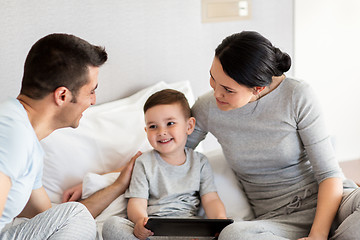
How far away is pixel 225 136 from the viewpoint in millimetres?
1703

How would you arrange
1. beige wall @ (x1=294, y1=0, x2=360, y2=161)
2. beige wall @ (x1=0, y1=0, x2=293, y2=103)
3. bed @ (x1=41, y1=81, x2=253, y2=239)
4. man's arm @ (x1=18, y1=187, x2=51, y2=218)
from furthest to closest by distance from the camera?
beige wall @ (x1=294, y1=0, x2=360, y2=161) → beige wall @ (x1=0, y1=0, x2=293, y2=103) → bed @ (x1=41, y1=81, x2=253, y2=239) → man's arm @ (x1=18, y1=187, x2=51, y2=218)

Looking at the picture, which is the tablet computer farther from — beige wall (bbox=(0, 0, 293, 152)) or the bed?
beige wall (bbox=(0, 0, 293, 152))

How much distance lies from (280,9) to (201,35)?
0.48m

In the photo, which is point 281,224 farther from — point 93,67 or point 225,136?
point 93,67

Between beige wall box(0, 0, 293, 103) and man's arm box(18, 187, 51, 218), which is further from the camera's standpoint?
beige wall box(0, 0, 293, 103)

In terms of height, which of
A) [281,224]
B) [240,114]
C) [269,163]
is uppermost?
[240,114]

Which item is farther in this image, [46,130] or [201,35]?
[201,35]

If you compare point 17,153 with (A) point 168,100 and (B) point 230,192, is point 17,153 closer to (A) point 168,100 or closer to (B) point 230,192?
(A) point 168,100

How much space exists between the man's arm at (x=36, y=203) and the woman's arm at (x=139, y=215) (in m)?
0.28

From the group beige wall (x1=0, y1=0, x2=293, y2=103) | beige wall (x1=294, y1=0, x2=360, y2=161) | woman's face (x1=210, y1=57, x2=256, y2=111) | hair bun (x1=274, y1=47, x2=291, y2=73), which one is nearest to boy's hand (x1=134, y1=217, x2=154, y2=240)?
woman's face (x1=210, y1=57, x2=256, y2=111)

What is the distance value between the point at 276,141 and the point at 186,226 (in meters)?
0.44

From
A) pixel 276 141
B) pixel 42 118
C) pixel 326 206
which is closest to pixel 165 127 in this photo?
pixel 276 141

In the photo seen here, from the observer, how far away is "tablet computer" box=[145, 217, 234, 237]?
57.3 inches

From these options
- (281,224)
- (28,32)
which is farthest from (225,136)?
(28,32)
